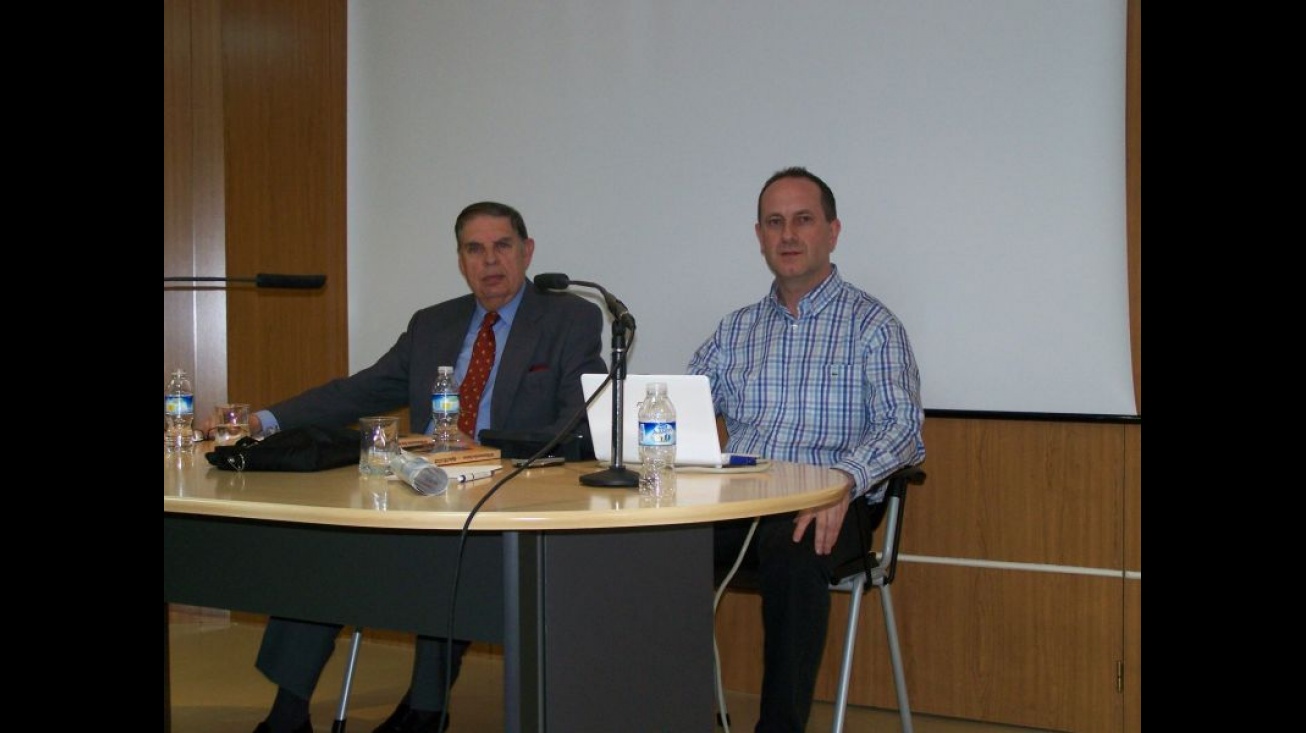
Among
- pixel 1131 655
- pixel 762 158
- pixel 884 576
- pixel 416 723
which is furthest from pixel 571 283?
pixel 1131 655

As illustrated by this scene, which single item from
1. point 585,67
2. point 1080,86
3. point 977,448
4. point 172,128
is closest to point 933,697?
point 977,448

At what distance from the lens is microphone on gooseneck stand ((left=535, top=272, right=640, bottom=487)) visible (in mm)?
1992

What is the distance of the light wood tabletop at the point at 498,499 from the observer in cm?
167

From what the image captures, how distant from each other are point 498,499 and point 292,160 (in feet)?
9.43

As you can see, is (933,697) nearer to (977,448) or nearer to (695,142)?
(977,448)

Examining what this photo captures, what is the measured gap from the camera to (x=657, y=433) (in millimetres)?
1908

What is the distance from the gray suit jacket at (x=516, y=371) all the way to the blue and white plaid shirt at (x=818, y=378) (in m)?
0.35

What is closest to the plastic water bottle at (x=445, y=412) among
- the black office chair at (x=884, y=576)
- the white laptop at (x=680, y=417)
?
the white laptop at (x=680, y=417)

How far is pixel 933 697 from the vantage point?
3.30 metres

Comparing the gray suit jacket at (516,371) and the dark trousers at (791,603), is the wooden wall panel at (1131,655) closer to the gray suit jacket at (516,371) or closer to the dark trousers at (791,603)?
the dark trousers at (791,603)

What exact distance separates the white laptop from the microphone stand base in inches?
5.7

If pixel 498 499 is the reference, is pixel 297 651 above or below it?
below

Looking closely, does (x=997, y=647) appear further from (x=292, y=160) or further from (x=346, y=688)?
(x=292, y=160)
